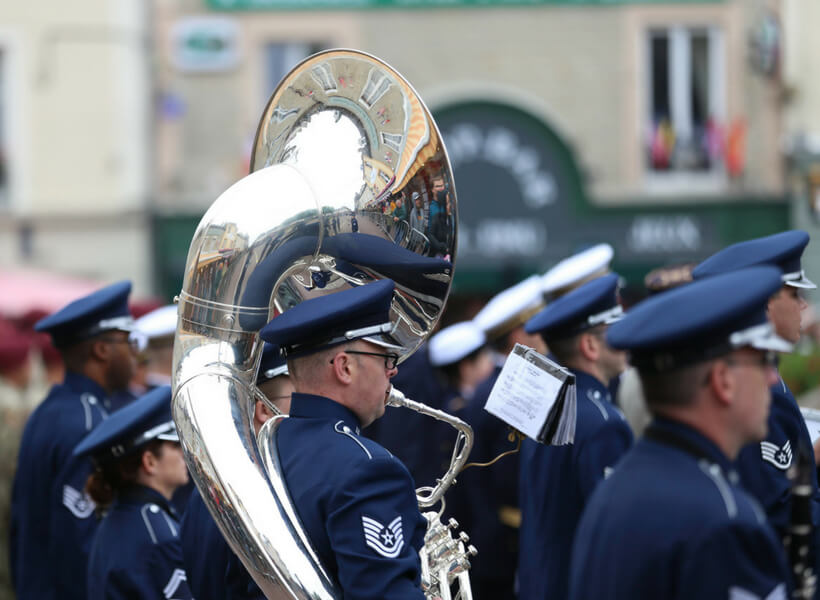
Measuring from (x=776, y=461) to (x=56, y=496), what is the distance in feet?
8.13

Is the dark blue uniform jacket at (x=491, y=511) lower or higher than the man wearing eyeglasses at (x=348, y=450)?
lower

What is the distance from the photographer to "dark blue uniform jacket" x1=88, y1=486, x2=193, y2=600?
3.61 m

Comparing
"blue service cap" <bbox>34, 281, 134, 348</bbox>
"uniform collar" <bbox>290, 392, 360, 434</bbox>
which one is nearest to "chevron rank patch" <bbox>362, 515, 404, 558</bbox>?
"uniform collar" <bbox>290, 392, 360, 434</bbox>

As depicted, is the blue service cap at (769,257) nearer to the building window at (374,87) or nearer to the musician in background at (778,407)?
the musician in background at (778,407)

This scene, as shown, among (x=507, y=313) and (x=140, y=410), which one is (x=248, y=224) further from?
(x=507, y=313)

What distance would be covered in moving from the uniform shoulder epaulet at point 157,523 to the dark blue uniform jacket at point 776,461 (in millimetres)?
1618

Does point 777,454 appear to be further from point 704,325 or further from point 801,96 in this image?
point 801,96

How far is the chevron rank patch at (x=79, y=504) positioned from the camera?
14.5ft

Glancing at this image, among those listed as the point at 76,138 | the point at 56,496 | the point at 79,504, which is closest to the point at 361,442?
the point at 79,504

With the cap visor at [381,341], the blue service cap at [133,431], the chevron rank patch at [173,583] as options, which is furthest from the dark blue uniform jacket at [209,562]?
the cap visor at [381,341]

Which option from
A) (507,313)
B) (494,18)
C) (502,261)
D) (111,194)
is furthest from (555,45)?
(507,313)

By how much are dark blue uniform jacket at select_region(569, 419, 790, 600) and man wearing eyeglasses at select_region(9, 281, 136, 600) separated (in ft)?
8.79

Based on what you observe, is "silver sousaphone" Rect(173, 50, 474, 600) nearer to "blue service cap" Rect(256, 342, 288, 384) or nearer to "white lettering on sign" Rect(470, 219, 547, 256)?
"blue service cap" Rect(256, 342, 288, 384)

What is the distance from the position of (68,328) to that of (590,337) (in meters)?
1.92
